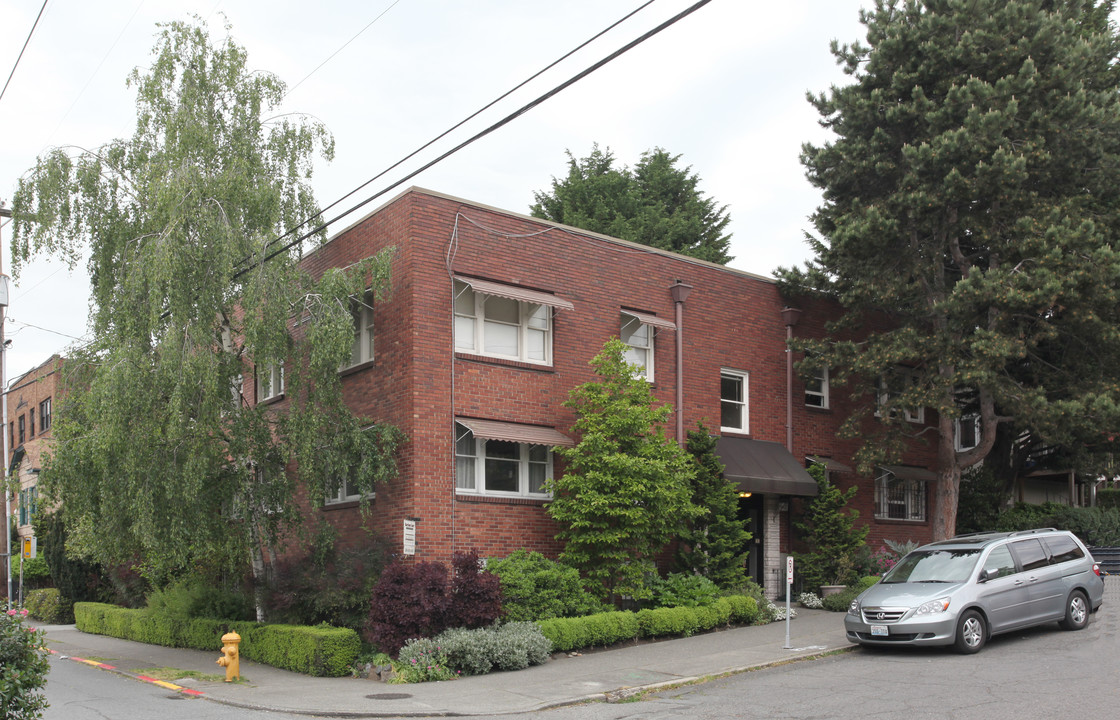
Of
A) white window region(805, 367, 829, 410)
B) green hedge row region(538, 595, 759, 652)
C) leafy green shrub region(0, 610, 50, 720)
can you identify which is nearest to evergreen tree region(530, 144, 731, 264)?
white window region(805, 367, 829, 410)

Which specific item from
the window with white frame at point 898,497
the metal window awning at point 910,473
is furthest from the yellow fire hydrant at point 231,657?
the window with white frame at point 898,497

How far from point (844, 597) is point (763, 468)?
9.77 feet

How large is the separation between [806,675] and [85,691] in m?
9.96

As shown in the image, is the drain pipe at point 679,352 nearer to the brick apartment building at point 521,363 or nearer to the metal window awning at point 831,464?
the brick apartment building at point 521,363

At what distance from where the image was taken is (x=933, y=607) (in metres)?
13.8

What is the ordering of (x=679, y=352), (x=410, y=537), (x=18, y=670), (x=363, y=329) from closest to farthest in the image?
(x=18, y=670), (x=410, y=537), (x=363, y=329), (x=679, y=352)

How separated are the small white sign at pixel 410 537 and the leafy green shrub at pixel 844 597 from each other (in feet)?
28.9

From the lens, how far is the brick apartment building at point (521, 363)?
1680 cm

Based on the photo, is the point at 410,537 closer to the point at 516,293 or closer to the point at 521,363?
→ the point at 521,363

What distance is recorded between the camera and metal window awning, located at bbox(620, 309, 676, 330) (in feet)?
64.3

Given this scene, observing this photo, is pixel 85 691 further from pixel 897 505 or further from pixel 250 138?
pixel 897 505

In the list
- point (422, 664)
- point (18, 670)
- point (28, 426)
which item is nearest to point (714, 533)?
point (422, 664)

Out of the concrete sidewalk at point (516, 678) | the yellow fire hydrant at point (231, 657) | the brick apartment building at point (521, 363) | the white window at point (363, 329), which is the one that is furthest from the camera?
the white window at point (363, 329)

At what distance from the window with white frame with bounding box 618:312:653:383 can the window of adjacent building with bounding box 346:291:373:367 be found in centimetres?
502
